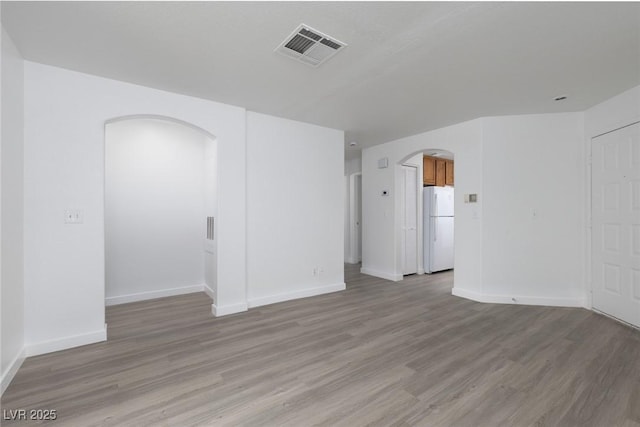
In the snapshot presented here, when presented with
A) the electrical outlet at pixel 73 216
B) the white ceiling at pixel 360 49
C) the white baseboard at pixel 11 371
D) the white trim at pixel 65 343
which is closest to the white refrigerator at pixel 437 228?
the white ceiling at pixel 360 49

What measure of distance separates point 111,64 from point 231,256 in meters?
2.33

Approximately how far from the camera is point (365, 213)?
19.7ft

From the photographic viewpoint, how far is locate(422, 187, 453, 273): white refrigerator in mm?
5941

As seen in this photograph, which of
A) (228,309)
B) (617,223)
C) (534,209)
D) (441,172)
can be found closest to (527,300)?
(534,209)

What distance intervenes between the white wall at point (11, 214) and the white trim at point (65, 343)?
124 mm

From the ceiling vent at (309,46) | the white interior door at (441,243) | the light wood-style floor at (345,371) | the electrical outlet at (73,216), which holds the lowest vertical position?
the light wood-style floor at (345,371)

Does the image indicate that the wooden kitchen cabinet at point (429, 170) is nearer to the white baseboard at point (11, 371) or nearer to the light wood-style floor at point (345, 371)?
the light wood-style floor at point (345, 371)

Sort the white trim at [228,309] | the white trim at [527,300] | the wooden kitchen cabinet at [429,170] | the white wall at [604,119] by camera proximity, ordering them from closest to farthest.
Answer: the white wall at [604,119]
the white trim at [228,309]
the white trim at [527,300]
the wooden kitchen cabinet at [429,170]

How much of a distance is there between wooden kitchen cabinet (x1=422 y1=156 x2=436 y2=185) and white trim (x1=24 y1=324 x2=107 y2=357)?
5837 mm

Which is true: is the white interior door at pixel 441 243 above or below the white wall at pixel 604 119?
below

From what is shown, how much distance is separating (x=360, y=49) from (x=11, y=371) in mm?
3786

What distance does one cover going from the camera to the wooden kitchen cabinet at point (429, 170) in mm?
6078

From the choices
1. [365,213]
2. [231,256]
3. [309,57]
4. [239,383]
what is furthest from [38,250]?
[365,213]

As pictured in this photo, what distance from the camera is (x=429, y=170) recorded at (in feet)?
20.3
